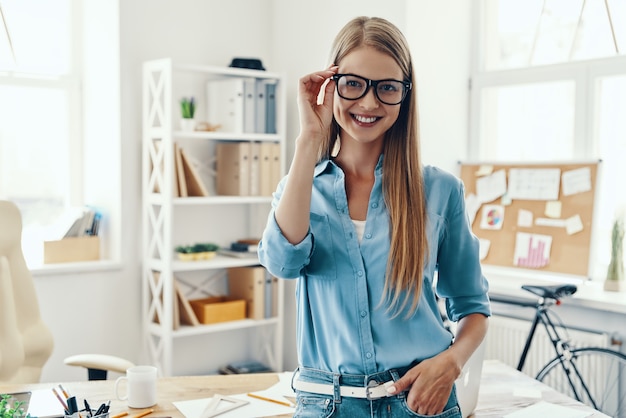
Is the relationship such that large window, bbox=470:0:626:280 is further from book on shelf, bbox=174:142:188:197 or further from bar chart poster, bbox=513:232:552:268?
book on shelf, bbox=174:142:188:197

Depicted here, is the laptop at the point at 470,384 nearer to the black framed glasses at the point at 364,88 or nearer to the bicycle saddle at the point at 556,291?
the black framed glasses at the point at 364,88

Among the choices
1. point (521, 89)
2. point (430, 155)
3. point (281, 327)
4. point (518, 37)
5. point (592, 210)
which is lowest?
point (281, 327)

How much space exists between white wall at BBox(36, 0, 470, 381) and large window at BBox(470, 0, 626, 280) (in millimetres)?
128

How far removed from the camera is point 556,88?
3.53 meters

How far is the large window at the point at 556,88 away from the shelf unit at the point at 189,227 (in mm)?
→ 1110

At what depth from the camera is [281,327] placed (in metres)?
4.01

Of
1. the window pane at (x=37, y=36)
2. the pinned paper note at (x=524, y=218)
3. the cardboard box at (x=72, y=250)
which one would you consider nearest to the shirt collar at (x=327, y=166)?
the pinned paper note at (x=524, y=218)

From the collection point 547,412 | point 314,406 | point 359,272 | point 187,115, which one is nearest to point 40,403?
point 314,406

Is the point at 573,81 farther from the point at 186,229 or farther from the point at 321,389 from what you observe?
the point at 321,389

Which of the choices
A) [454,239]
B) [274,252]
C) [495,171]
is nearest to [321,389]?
[274,252]

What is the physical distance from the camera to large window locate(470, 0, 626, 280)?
131 inches

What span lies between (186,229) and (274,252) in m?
2.88

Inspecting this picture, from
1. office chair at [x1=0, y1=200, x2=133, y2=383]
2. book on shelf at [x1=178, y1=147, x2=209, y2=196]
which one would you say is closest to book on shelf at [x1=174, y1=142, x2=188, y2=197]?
book on shelf at [x1=178, y1=147, x2=209, y2=196]

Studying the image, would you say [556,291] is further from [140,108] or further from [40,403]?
[140,108]
